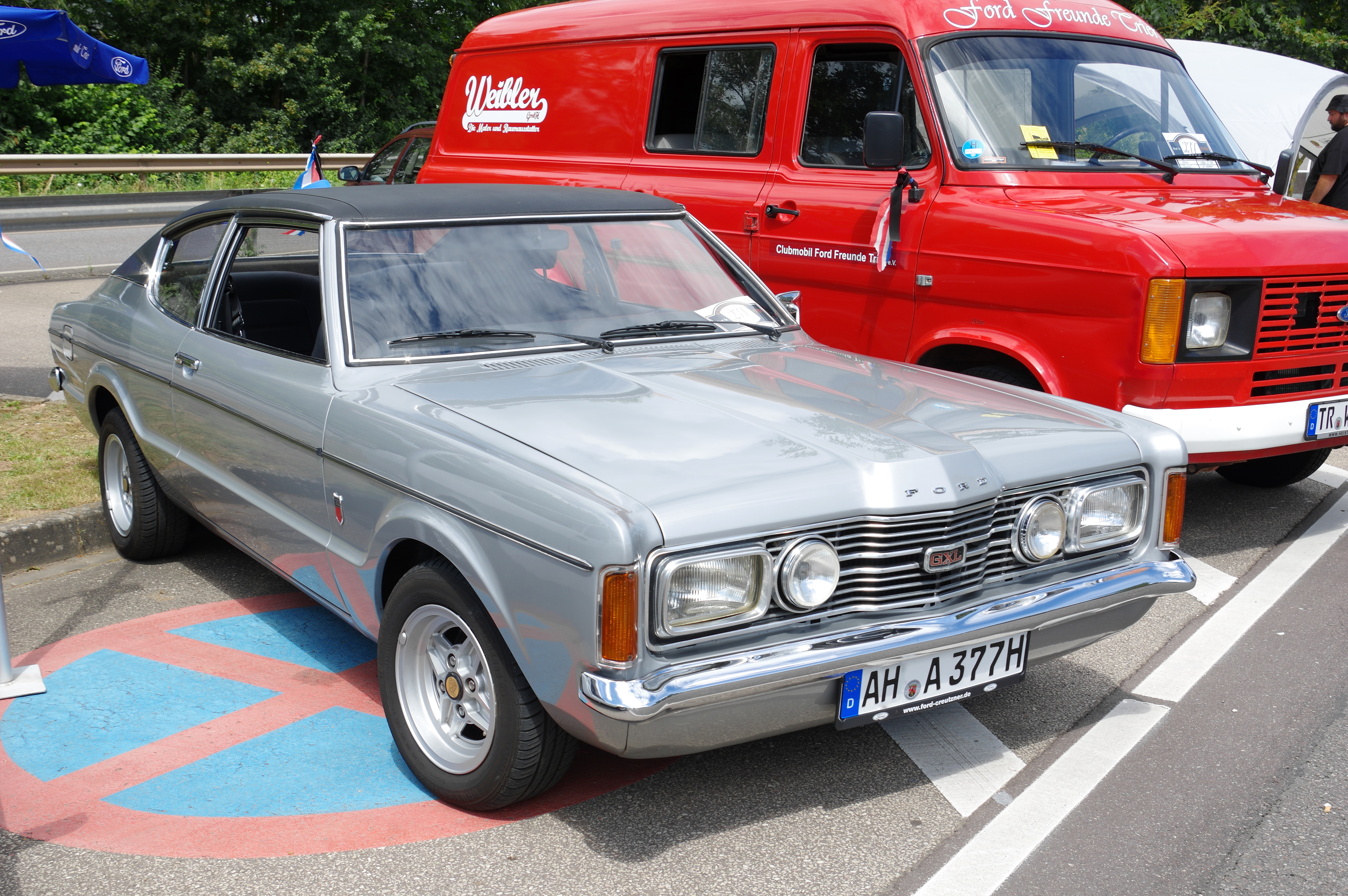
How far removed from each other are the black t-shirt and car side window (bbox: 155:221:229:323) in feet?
30.8

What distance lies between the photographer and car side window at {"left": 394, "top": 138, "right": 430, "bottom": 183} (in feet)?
41.2

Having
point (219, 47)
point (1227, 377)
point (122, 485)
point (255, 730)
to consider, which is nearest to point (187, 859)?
point (255, 730)

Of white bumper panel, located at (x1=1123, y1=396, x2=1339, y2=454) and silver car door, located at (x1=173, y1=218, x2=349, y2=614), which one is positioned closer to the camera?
silver car door, located at (x1=173, y1=218, x2=349, y2=614)

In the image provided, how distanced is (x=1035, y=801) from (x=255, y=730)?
231 cm

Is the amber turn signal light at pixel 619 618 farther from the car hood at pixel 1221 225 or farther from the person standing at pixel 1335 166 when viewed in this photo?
the person standing at pixel 1335 166

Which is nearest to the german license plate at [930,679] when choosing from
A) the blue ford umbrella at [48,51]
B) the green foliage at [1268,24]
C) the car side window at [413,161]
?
the blue ford umbrella at [48,51]

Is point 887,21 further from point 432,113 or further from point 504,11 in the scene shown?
point 504,11

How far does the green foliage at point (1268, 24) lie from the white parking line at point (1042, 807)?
21.1 metres

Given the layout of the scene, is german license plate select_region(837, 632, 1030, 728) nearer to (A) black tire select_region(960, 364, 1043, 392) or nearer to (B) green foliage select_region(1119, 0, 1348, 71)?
(A) black tire select_region(960, 364, 1043, 392)

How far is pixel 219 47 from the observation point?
26688 millimetres

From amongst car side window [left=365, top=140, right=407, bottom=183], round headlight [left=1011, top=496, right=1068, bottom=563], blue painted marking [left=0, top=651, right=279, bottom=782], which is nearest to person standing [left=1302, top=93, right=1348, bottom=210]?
round headlight [left=1011, top=496, right=1068, bottom=563]

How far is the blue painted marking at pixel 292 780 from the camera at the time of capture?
325cm

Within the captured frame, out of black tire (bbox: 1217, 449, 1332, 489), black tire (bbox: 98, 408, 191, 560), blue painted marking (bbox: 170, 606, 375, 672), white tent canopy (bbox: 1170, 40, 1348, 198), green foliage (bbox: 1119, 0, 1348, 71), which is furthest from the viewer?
green foliage (bbox: 1119, 0, 1348, 71)

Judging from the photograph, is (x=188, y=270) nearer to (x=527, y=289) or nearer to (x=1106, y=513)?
(x=527, y=289)
